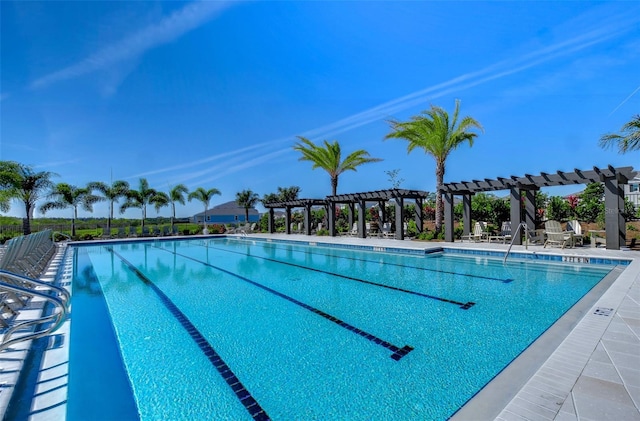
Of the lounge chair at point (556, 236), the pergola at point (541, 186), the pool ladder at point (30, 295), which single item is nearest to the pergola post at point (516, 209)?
the pergola at point (541, 186)

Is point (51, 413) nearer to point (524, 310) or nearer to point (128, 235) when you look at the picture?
point (524, 310)

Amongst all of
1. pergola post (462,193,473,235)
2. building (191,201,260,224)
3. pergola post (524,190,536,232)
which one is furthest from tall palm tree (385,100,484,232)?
building (191,201,260,224)

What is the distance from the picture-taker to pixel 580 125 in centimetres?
2234

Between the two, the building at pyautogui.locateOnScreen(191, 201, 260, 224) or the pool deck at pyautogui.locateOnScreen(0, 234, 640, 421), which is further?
the building at pyautogui.locateOnScreen(191, 201, 260, 224)

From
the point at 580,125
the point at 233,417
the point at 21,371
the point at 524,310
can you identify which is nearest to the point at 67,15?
the point at 21,371

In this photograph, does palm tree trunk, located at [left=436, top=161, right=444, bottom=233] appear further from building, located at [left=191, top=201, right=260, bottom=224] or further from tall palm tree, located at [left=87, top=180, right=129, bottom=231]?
A: building, located at [left=191, top=201, right=260, bottom=224]

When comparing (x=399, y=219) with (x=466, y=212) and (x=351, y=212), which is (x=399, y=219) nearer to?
(x=466, y=212)

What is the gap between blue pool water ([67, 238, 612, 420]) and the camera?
9.07 feet

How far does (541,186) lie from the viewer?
1266 centimetres

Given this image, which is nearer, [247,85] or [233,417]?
[233,417]

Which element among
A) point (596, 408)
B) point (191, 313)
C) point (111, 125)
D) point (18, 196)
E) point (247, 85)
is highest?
point (247, 85)

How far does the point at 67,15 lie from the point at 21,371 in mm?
13218

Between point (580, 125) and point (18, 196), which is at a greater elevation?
point (580, 125)

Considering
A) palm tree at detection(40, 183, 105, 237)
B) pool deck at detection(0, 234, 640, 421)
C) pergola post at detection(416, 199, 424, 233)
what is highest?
palm tree at detection(40, 183, 105, 237)
